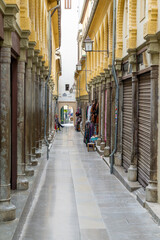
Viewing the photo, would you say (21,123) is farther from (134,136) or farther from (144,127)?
(134,136)

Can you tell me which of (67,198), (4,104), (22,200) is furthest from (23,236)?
(67,198)

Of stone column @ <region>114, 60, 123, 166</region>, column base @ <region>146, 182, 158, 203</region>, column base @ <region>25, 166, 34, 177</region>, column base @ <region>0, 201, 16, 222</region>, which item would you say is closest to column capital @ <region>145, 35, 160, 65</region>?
column base @ <region>146, 182, 158, 203</region>

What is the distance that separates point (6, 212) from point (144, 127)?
15.9ft

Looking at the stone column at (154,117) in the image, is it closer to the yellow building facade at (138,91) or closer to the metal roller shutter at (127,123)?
the yellow building facade at (138,91)

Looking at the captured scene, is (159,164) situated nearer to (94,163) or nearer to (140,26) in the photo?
(140,26)

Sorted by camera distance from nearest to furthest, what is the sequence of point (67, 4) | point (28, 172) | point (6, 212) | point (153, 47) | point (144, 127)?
point (6, 212), point (153, 47), point (144, 127), point (28, 172), point (67, 4)

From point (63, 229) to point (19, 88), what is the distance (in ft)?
Answer: 11.9

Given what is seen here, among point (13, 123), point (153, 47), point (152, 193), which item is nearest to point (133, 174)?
point (152, 193)

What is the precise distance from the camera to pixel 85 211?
357 inches

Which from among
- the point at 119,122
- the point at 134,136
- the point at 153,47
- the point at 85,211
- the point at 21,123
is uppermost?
the point at 153,47

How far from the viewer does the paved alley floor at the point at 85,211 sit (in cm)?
746

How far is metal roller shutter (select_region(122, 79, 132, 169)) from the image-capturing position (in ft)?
42.3

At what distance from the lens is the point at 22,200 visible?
849 cm

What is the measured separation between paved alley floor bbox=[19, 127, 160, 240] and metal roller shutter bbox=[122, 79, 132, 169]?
776 mm
